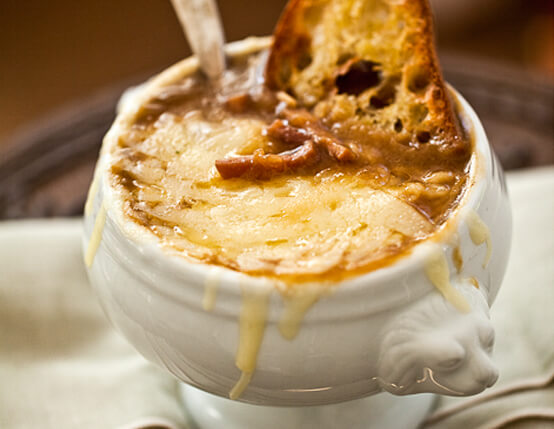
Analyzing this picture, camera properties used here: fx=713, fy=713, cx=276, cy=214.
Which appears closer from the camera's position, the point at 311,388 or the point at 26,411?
the point at 311,388

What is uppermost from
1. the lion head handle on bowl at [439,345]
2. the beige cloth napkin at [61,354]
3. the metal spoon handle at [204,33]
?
the metal spoon handle at [204,33]

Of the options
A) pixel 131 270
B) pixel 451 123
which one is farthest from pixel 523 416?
pixel 131 270

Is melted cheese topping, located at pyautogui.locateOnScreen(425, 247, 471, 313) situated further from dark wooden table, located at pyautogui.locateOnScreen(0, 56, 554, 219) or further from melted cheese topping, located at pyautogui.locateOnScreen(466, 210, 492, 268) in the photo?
dark wooden table, located at pyautogui.locateOnScreen(0, 56, 554, 219)

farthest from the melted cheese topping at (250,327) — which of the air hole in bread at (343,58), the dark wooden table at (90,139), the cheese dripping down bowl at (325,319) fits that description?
the dark wooden table at (90,139)

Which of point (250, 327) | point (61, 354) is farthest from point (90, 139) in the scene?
point (250, 327)

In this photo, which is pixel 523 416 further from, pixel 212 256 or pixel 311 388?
pixel 212 256

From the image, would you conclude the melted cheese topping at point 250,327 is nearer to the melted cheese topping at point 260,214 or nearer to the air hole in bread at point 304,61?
the melted cheese topping at point 260,214

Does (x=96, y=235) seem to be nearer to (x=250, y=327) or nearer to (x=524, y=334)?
(x=250, y=327)

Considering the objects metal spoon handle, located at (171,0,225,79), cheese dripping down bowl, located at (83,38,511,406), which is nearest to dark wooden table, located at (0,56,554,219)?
metal spoon handle, located at (171,0,225,79)
